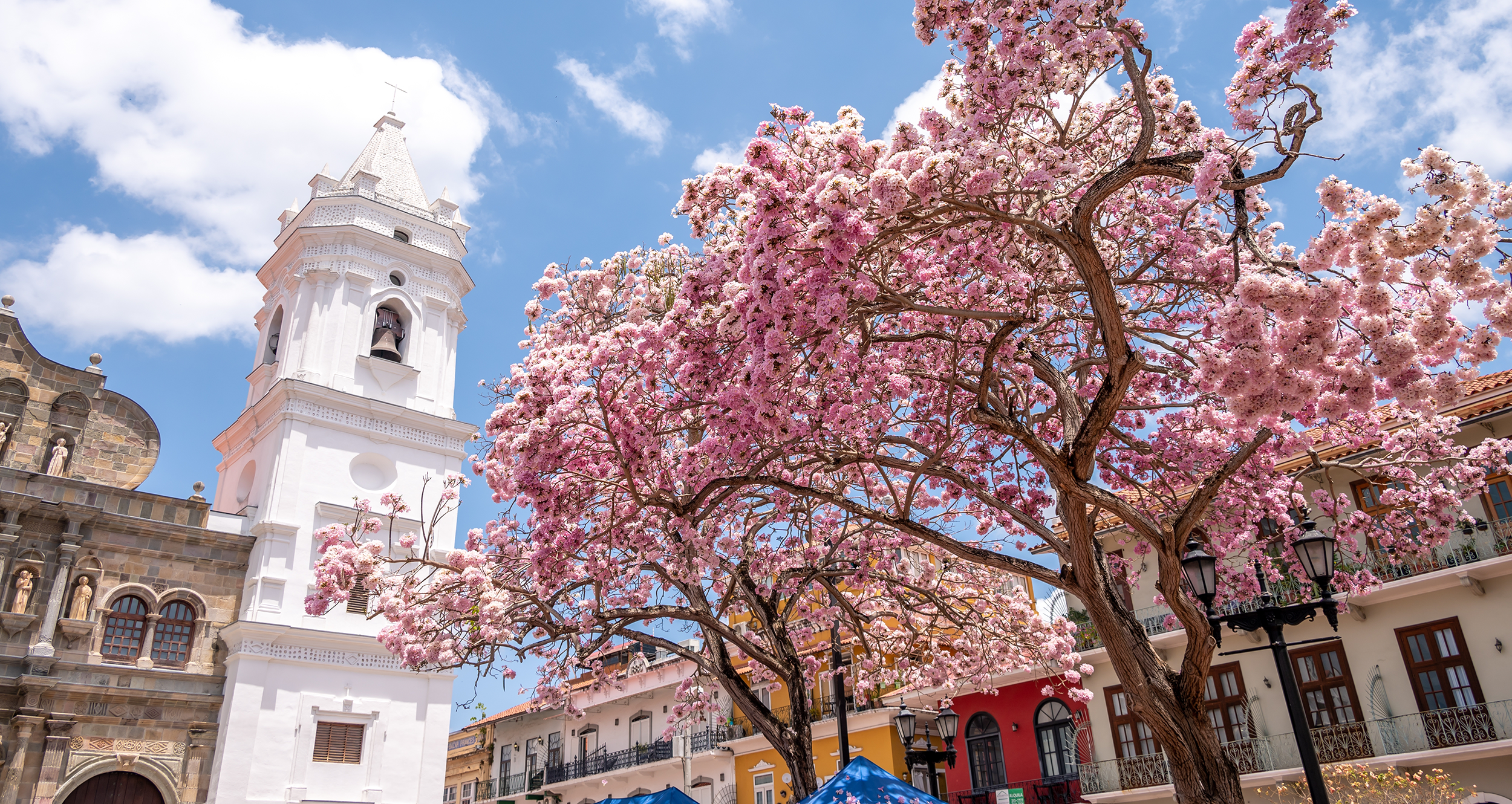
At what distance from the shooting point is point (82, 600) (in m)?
22.4

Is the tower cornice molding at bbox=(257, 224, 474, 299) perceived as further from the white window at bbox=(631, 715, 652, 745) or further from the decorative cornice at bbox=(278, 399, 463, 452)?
the white window at bbox=(631, 715, 652, 745)

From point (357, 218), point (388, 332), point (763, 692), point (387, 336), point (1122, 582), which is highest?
point (357, 218)

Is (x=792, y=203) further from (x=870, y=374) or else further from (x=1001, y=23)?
(x=870, y=374)

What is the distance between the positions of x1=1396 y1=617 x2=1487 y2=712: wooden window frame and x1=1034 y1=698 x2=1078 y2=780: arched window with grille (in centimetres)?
680

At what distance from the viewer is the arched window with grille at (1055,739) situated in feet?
69.1

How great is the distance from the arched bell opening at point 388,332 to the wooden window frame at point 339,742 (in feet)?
34.0

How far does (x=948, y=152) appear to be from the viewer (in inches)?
236

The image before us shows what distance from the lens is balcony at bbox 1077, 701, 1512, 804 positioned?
1542 centimetres

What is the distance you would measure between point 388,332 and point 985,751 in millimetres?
20726

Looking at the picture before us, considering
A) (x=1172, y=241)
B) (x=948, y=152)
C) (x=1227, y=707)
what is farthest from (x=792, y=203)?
(x=1227, y=707)

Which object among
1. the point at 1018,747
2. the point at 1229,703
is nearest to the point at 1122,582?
the point at 1229,703

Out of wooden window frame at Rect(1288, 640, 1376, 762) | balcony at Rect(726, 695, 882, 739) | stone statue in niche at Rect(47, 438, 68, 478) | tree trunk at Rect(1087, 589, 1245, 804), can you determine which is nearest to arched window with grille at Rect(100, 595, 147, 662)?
stone statue in niche at Rect(47, 438, 68, 478)

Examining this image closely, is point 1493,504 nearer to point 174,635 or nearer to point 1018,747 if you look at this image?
point 1018,747

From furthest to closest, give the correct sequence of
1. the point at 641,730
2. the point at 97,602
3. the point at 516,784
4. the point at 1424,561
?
the point at 516,784 → the point at 641,730 → the point at 97,602 → the point at 1424,561
